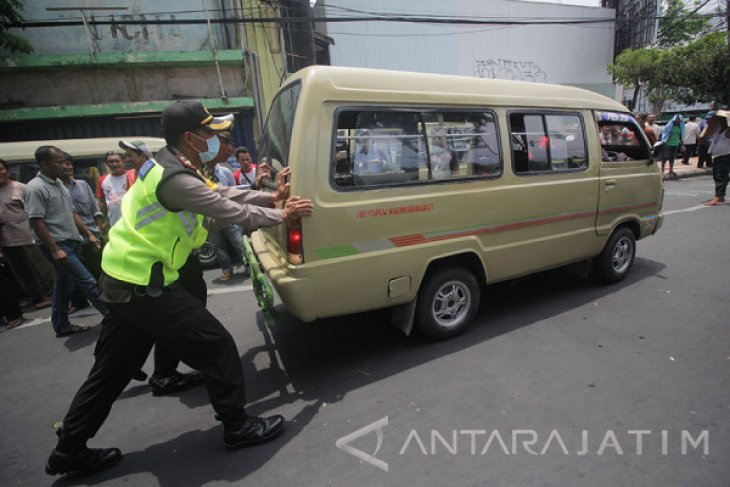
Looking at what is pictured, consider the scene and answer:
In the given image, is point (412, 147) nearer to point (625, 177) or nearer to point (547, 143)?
point (547, 143)

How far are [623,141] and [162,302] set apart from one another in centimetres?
508

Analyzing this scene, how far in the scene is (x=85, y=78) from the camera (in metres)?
9.84

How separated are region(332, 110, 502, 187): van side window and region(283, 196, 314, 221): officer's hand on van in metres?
0.31

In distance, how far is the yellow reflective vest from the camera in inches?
81.5

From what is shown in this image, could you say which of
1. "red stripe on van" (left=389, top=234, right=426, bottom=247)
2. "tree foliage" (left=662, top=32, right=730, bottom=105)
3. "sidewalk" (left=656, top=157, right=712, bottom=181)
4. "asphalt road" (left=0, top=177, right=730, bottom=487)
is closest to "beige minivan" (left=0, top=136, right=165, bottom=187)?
"asphalt road" (left=0, top=177, right=730, bottom=487)

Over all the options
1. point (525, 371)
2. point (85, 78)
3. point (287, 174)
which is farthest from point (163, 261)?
point (85, 78)

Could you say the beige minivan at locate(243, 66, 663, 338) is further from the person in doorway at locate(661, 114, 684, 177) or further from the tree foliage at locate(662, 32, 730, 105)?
the tree foliage at locate(662, 32, 730, 105)

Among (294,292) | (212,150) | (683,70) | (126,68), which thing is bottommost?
(294,292)

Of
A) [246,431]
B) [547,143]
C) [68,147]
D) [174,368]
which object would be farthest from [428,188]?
[68,147]

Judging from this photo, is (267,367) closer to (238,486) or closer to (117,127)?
(238,486)

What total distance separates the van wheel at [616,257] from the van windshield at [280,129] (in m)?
3.58

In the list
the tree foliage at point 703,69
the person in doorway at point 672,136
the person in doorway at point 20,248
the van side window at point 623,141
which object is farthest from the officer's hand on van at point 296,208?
the tree foliage at point 703,69

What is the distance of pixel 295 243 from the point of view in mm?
2598

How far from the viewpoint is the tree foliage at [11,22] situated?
8.62 metres
